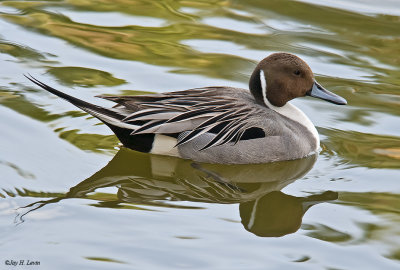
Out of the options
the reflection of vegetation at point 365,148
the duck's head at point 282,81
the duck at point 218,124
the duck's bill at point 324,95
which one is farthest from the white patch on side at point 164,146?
the reflection of vegetation at point 365,148

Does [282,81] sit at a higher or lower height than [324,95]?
higher

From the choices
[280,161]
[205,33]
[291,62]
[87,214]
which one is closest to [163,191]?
[87,214]

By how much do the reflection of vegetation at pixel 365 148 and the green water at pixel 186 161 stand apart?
19mm

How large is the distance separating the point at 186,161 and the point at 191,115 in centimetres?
44

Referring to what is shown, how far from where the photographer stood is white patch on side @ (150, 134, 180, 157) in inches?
296

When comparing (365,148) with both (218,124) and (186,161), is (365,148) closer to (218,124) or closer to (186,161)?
(218,124)

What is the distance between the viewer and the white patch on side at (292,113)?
25.5ft

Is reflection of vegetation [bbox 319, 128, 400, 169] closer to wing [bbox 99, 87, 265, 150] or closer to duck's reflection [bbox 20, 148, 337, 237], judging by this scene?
duck's reflection [bbox 20, 148, 337, 237]

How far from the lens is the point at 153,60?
9.66 m

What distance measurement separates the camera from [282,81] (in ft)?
25.5

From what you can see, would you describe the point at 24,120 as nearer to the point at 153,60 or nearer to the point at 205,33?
the point at 153,60

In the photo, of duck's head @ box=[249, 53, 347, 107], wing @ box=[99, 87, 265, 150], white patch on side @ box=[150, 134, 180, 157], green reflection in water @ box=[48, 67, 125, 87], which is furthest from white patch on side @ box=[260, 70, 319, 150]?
green reflection in water @ box=[48, 67, 125, 87]

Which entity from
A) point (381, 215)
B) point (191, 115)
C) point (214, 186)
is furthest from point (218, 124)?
point (381, 215)

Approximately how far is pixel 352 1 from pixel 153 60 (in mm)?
3313
